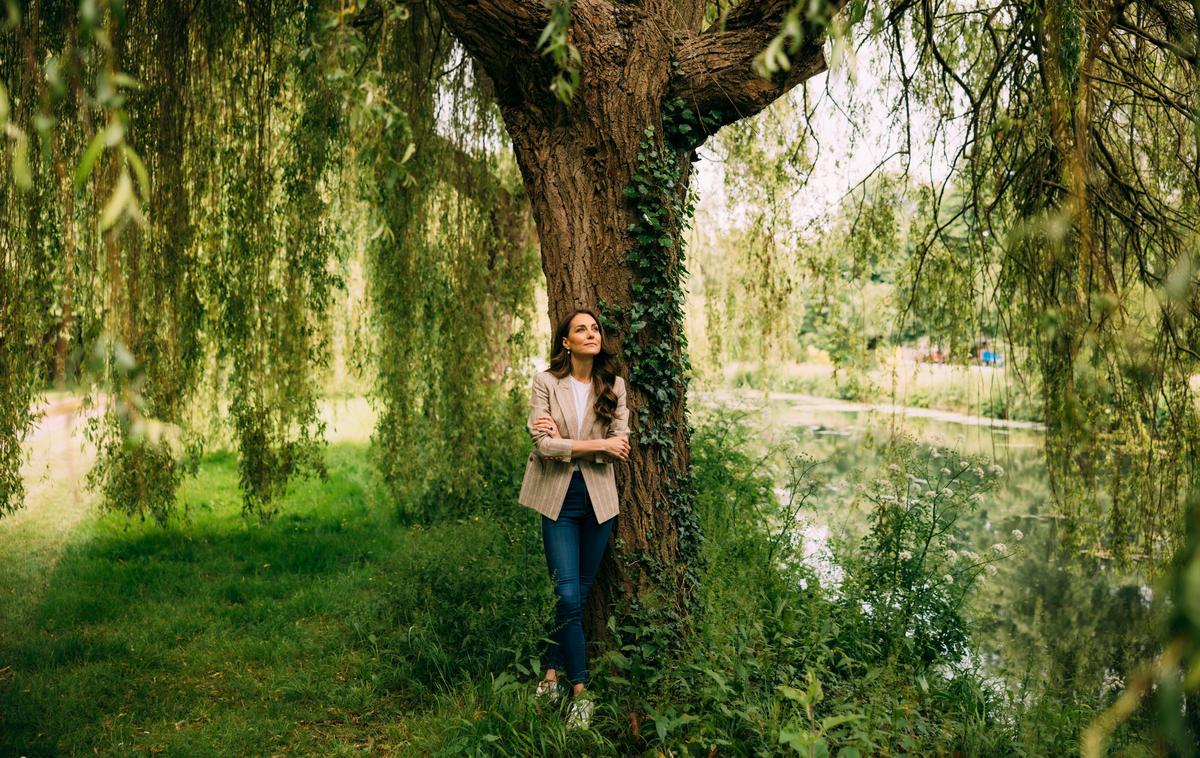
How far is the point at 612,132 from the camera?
3.53 meters

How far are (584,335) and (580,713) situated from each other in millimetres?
1512

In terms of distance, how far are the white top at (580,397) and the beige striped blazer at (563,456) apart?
0.01 m

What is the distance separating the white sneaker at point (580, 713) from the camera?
3.13 metres

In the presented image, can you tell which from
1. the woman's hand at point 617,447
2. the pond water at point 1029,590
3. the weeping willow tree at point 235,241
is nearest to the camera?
the woman's hand at point 617,447

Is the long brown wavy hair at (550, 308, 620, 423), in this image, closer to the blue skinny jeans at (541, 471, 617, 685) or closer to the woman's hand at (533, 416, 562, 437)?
the woman's hand at (533, 416, 562, 437)

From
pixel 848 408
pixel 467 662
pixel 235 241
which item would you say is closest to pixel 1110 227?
pixel 467 662

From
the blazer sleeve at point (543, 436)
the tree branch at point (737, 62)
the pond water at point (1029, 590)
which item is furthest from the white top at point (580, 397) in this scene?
the pond water at point (1029, 590)

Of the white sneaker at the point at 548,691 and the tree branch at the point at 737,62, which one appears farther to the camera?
the tree branch at the point at 737,62

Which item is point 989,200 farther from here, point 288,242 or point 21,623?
point 21,623

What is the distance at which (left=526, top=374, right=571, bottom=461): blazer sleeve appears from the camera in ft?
10.9

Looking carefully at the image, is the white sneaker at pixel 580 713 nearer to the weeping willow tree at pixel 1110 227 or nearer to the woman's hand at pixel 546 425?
the woman's hand at pixel 546 425

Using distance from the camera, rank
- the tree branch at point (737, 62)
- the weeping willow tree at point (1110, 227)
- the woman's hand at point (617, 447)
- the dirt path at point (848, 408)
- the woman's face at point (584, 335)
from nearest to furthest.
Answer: the weeping willow tree at point (1110, 227) → the woman's hand at point (617, 447) → the woman's face at point (584, 335) → the tree branch at point (737, 62) → the dirt path at point (848, 408)

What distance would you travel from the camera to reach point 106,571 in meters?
6.01

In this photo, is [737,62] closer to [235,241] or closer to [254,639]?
[235,241]
